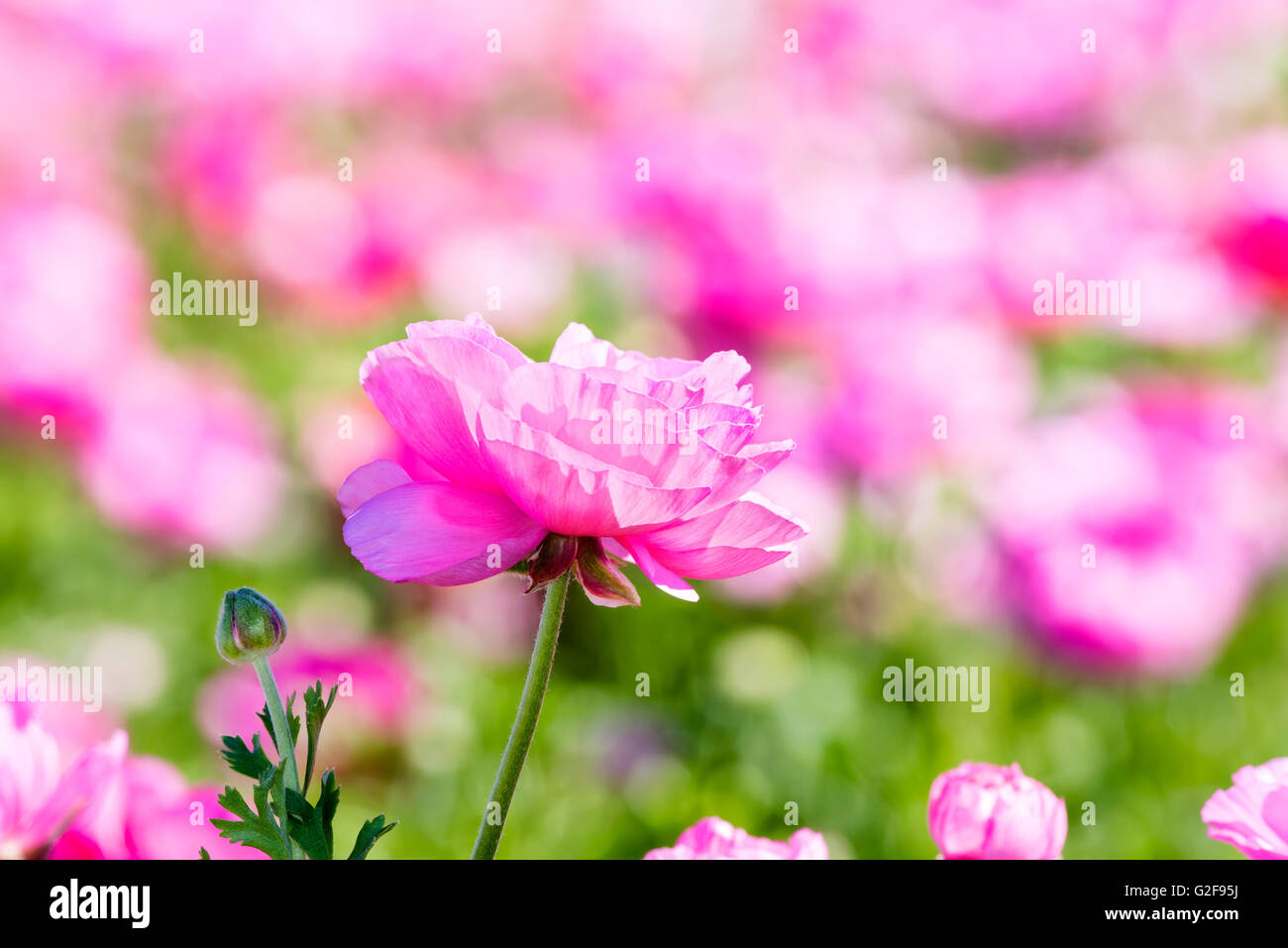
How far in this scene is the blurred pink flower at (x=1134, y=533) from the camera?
902 mm

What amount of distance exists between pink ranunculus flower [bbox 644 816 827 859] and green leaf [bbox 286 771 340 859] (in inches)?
2.5

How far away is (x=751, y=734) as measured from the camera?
3.37 ft

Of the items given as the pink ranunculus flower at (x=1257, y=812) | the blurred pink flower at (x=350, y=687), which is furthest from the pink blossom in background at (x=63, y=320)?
the pink ranunculus flower at (x=1257, y=812)

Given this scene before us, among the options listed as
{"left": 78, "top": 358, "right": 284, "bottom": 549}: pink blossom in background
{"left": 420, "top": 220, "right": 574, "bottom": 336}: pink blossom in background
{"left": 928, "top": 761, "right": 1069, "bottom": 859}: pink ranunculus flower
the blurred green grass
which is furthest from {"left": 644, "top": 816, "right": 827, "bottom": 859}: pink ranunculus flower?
{"left": 420, "top": 220, "right": 574, "bottom": 336}: pink blossom in background

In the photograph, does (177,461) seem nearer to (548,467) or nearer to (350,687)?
(350,687)

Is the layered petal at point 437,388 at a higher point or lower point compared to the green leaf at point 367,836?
higher

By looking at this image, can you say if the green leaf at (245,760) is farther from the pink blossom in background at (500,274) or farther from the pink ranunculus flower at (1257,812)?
the pink blossom in background at (500,274)

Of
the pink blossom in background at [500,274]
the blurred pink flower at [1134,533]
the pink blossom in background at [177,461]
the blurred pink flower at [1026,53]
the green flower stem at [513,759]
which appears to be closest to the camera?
the green flower stem at [513,759]

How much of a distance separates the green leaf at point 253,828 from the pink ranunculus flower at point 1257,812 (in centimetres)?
18

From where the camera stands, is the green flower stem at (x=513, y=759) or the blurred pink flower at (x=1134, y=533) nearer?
the green flower stem at (x=513, y=759)

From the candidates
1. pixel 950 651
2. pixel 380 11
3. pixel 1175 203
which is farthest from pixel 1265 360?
pixel 380 11

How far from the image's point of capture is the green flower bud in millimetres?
257

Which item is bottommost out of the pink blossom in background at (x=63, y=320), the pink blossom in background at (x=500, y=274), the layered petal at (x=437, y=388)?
the layered petal at (x=437, y=388)
